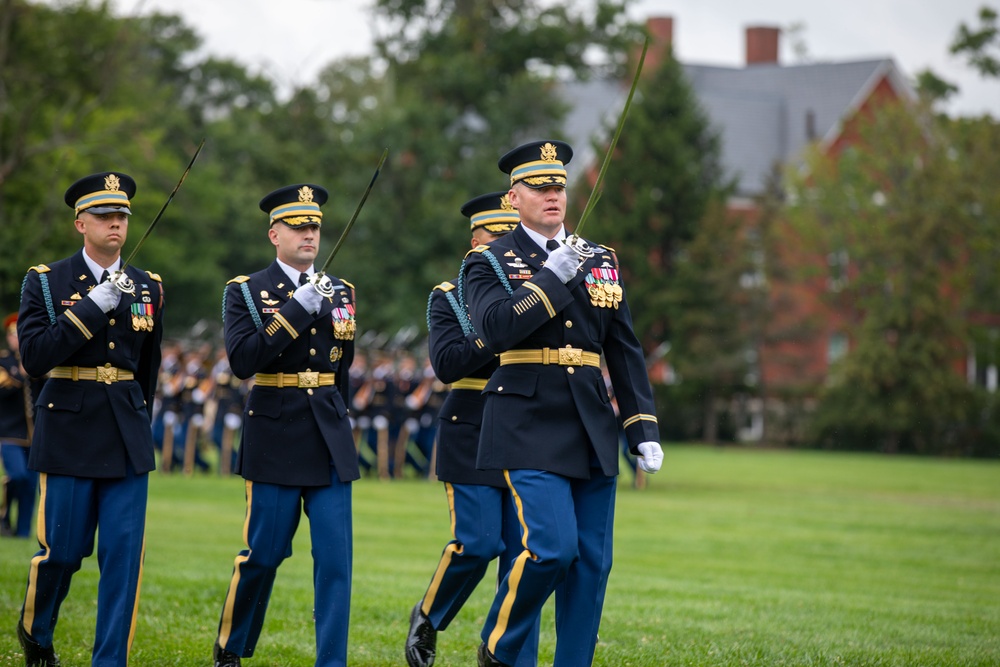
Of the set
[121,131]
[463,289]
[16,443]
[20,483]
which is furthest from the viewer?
[121,131]

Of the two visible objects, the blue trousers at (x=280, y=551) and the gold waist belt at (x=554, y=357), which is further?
the blue trousers at (x=280, y=551)

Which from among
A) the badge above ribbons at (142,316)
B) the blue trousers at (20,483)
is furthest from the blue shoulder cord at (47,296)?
the blue trousers at (20,483)

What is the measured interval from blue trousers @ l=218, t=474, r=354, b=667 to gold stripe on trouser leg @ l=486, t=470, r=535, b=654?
895 millimetres

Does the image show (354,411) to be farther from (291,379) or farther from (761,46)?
(761,46)

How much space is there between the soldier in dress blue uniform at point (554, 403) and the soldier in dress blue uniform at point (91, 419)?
1.86 meters

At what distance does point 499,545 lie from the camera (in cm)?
814

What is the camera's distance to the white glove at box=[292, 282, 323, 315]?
7.25 meters

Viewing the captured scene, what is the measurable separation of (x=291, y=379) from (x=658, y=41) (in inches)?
1871

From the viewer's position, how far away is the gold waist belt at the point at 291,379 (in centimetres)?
754

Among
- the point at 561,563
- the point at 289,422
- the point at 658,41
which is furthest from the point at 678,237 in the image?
the point at 561,563

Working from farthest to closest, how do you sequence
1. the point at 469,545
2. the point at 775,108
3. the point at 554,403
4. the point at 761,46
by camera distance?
the point at 761,46 → the point at 775,108 → the point at 469,545 → the point at 554,403

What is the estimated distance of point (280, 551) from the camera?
24.5 ft

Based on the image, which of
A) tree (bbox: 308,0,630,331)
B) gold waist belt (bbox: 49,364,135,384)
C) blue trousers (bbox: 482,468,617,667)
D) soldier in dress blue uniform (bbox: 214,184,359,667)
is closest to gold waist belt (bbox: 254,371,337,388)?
soldier in dress blue uniform (bbox: 214,184,359,667)

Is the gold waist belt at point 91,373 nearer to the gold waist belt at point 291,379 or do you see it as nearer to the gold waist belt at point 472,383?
the gold waist belt at point 291,379
